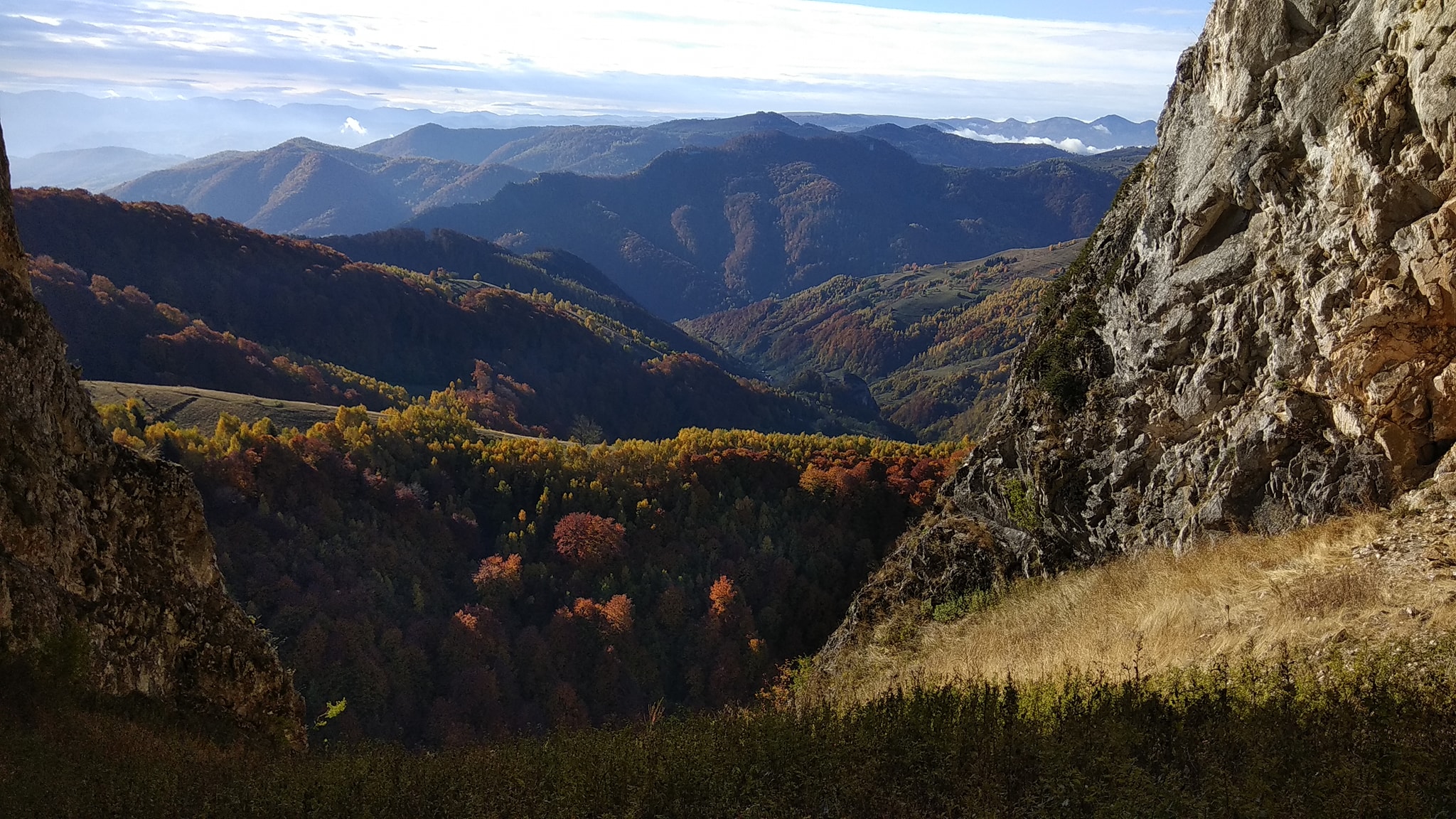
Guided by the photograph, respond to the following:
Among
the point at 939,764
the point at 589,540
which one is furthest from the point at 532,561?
the point at 939,764

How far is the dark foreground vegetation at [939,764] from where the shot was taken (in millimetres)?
6504

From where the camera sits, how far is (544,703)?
167 feet

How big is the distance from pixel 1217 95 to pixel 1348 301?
18.6 ft

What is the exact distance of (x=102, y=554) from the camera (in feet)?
41.2

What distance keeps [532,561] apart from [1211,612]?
57.0 metres

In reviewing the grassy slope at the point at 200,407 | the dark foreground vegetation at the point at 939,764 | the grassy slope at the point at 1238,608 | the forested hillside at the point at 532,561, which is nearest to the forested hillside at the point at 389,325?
the grassy slope at the point at 200,407

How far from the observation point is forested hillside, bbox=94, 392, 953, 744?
4906 centimetres

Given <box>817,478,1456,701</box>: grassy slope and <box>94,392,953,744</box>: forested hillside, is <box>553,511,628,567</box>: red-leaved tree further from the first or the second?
<box>817,478,1456,701</box>: grassy slope

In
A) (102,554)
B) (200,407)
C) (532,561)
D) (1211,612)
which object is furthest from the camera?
(200,407)

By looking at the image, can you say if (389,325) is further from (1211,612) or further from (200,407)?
(1211,612)

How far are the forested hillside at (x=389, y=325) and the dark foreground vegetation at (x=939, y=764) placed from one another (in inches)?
4796

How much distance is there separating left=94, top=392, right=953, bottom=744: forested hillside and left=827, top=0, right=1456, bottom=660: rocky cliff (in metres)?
30.9

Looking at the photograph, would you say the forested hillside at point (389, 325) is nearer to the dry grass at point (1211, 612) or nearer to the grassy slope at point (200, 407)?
the grassy slope at point (200, 407)

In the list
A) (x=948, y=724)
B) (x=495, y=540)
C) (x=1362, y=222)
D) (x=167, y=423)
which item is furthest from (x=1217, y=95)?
(x=167, y=423)
